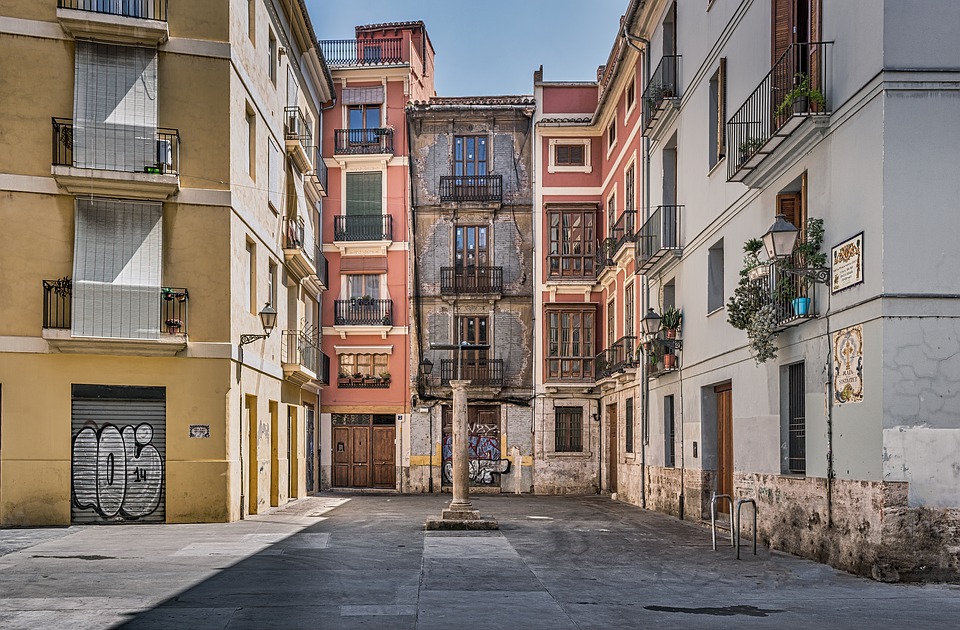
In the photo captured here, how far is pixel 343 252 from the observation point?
35.0 metres

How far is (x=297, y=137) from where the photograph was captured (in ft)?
92.0

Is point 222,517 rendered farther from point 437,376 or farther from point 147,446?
point 437,376

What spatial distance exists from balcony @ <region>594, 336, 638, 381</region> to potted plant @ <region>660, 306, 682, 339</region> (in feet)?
12.7

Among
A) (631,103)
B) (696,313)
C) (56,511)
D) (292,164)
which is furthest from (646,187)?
(56,511)

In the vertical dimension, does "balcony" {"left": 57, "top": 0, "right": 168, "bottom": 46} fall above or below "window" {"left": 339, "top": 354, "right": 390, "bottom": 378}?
above

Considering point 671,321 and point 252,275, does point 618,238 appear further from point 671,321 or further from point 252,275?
point 252,275

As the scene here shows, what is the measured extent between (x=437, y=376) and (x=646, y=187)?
1173cm

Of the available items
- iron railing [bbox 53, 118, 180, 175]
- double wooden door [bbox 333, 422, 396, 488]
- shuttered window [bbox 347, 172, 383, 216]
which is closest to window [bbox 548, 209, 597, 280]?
shuttered window [bbox 347, 172, 383, 216]

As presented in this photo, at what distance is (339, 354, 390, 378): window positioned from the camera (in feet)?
114

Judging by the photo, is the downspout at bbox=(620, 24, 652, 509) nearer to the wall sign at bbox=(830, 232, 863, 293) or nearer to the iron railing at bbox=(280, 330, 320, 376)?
the iron railing at bbox=(280, 330, 320, 376)

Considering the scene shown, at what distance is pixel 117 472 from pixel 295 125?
12.3m

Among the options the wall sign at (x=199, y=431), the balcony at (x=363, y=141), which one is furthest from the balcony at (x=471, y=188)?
the wall sign at (x=199, y=431)

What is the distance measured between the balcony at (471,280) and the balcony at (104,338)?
15.2 m

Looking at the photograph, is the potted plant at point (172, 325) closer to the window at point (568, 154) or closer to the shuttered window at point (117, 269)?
the shuttered window at point (117, 269)
